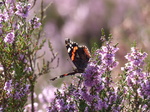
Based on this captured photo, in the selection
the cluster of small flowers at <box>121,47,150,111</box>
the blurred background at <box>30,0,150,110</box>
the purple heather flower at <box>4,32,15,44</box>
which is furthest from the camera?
the blurred background at <box>30,0,150,110</box>

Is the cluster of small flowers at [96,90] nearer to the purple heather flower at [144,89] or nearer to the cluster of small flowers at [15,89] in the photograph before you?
the purple heather flower at [144,89]

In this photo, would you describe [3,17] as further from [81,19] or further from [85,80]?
[81,19]

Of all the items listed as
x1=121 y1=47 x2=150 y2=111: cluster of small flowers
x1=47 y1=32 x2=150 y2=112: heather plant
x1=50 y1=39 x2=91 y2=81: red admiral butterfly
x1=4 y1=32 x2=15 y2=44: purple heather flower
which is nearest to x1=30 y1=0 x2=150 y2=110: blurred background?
x1=50 y1=39 x2=91 y2=81: red admiral butterfly

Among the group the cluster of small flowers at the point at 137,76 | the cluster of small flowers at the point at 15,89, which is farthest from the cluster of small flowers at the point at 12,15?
the cluster of small flowers at the point at 137,76

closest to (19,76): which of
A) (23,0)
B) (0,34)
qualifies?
(0,34)

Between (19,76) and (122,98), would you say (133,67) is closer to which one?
(122,98)

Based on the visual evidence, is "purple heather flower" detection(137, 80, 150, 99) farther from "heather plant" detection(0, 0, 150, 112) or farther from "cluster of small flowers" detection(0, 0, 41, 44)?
"cluster of small flowers" detection(0, 0, 41, 44)

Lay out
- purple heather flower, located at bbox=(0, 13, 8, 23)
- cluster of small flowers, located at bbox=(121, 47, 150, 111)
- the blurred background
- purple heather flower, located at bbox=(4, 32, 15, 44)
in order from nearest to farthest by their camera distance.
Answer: cluster of small flowers, located at bbox=(121, 47, 150, 111) < purple heather flower, located at bbox=(4, 32, 15, 44) < purple heather flower, located at bbox=(0, 13, 8, 23) < the blurred background
